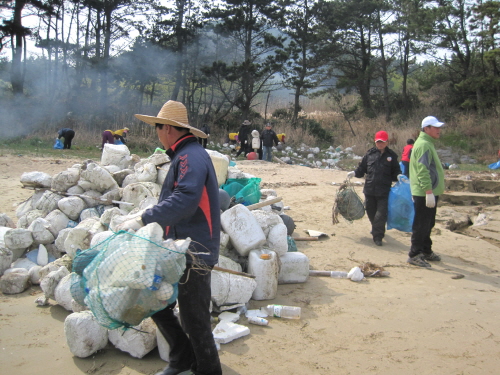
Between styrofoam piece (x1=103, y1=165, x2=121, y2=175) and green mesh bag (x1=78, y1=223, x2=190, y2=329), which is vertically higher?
styrofoam piece (x1=103, y1=165, x2=121, y2=175)

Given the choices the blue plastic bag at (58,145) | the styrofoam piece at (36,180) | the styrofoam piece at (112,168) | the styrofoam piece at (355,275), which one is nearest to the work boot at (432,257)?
the styrofoam piece at (355,275)

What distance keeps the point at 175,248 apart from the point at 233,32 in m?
27.0

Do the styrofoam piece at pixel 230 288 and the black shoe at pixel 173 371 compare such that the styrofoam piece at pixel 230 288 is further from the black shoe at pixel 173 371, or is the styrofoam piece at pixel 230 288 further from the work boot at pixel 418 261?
the work boot at pixel 418 261

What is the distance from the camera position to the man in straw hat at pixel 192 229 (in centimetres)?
252

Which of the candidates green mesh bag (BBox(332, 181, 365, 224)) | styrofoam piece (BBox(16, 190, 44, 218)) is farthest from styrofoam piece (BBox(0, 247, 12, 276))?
green mesh bag (BBox(332, 181, 365, 224))

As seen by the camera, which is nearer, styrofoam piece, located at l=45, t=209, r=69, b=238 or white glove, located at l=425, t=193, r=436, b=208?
styrofoam piece, located at l=45, t=209, r=69, b=238

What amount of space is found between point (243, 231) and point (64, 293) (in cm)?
179

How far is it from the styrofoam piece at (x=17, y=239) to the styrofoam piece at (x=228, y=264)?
2217 mm

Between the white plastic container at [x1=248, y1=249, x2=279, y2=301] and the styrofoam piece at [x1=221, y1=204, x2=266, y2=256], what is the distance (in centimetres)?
17

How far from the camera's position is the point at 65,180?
5789 millimetres

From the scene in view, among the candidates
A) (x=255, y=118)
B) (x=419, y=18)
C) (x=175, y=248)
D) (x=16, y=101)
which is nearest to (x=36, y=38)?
(x=16, y=101)

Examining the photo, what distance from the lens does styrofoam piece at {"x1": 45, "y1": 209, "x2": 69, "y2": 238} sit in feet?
16.9

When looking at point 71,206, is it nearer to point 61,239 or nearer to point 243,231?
point 61,239

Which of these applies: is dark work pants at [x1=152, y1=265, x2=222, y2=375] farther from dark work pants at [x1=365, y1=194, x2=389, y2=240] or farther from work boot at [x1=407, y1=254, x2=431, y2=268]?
dark work pants at [x1=365, y1=194, x2=389, y2=240]
